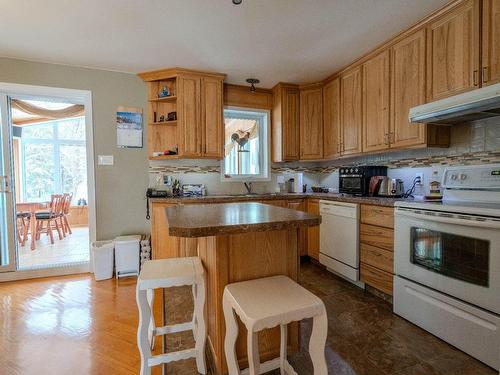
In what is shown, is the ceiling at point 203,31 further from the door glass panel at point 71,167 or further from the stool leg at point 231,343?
the door glass panel at point 71,167

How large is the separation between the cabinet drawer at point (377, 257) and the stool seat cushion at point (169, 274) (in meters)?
1.67

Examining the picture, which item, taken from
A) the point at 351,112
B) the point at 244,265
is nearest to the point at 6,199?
the point at 244,265

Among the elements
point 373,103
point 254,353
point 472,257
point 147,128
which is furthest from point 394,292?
point 147,128

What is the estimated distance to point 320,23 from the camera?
2141 mm

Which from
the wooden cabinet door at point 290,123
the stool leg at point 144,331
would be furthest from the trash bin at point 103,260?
the wooden cabinet door at point 290,123

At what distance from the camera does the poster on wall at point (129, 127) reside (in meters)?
3.12

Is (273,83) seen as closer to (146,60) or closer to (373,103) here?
(373,103)

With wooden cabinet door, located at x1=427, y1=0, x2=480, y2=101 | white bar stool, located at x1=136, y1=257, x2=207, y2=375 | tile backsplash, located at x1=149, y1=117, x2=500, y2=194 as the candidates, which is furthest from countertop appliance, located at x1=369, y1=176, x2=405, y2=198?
white bar stool, located at x1=136, y1=257, x2=207, y2=375

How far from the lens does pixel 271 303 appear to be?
100 cm

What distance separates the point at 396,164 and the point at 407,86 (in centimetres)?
84

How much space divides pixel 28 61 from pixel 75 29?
1.11 meters

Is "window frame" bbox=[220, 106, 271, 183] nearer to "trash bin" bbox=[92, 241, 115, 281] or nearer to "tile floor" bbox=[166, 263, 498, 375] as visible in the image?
"trash bin" bbox=[92, 241, 115, 281]

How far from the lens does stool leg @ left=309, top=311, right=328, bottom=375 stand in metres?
1.02

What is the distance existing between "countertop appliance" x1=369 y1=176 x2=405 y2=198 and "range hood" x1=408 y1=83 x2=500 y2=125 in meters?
0.66
